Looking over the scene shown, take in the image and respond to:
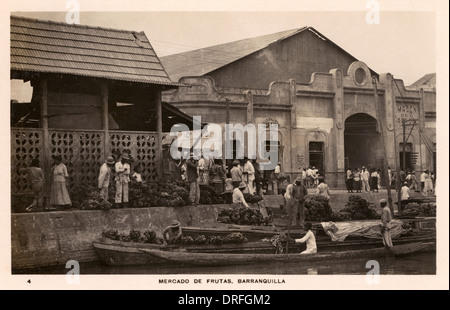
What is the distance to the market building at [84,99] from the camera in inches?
607

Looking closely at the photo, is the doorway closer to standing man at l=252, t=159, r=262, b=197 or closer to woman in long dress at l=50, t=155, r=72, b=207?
standing man at l=252, t=159, r=262, b=197

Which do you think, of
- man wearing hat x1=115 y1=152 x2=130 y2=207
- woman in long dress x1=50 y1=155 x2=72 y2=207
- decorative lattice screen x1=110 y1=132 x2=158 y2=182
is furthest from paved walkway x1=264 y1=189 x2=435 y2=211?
woman in long dress x1=50 y1=155 x2=72 y2=207

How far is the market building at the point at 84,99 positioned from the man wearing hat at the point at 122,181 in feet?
1.27

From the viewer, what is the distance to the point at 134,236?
619 inches

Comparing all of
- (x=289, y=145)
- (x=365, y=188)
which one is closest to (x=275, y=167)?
(x=289, y=145)

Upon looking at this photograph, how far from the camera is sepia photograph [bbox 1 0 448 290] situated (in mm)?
15328

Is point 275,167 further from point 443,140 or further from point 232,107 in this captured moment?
point 443,140

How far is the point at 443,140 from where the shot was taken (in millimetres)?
15633

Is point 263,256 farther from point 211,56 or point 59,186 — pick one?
point 211,56

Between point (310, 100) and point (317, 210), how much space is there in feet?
12.5

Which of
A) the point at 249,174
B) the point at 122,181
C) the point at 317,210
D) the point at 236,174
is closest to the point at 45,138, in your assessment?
the point at 122,181

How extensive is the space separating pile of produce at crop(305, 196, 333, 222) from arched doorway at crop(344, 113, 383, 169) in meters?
2.32

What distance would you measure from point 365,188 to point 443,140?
3480 millimetres

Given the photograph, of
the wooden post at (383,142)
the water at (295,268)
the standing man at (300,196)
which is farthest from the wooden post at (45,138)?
the wooden post at (383,142)
